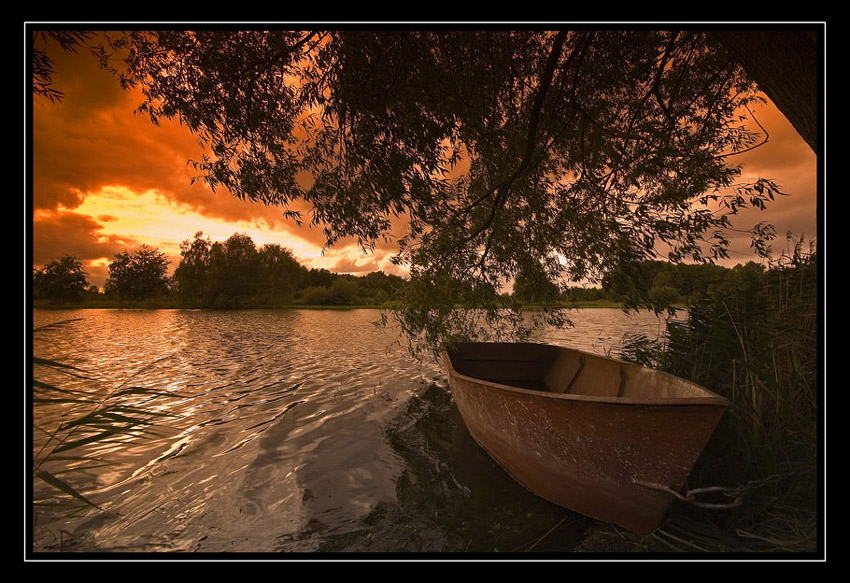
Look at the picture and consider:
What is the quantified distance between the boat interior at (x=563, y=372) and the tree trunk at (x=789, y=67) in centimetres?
211

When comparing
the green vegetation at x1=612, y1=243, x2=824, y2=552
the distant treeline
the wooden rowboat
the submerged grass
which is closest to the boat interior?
the wooden rowboat

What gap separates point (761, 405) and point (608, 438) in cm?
182

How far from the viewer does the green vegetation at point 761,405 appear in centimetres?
234

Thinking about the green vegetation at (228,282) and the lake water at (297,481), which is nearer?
the lake water at (297,481)

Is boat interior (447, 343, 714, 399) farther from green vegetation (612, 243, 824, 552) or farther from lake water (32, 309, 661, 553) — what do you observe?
lake water (32, 309, 661, 553)

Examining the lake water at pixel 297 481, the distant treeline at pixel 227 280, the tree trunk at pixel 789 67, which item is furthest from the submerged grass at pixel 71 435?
the distant treeline at pixel 227 280

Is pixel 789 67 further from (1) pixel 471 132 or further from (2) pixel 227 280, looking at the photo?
(2) pixel 227 280

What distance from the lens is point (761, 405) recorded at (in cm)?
295

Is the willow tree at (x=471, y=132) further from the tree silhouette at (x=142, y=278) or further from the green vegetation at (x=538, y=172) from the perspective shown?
the tree silhouette at (x=142, y=278)

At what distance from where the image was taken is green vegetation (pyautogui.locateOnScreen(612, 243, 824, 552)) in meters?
2.34

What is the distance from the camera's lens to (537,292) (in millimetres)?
6059

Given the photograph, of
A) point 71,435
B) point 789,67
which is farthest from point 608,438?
point 71,435

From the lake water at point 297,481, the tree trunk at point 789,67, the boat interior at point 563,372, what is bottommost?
the lake water at point 297,481
